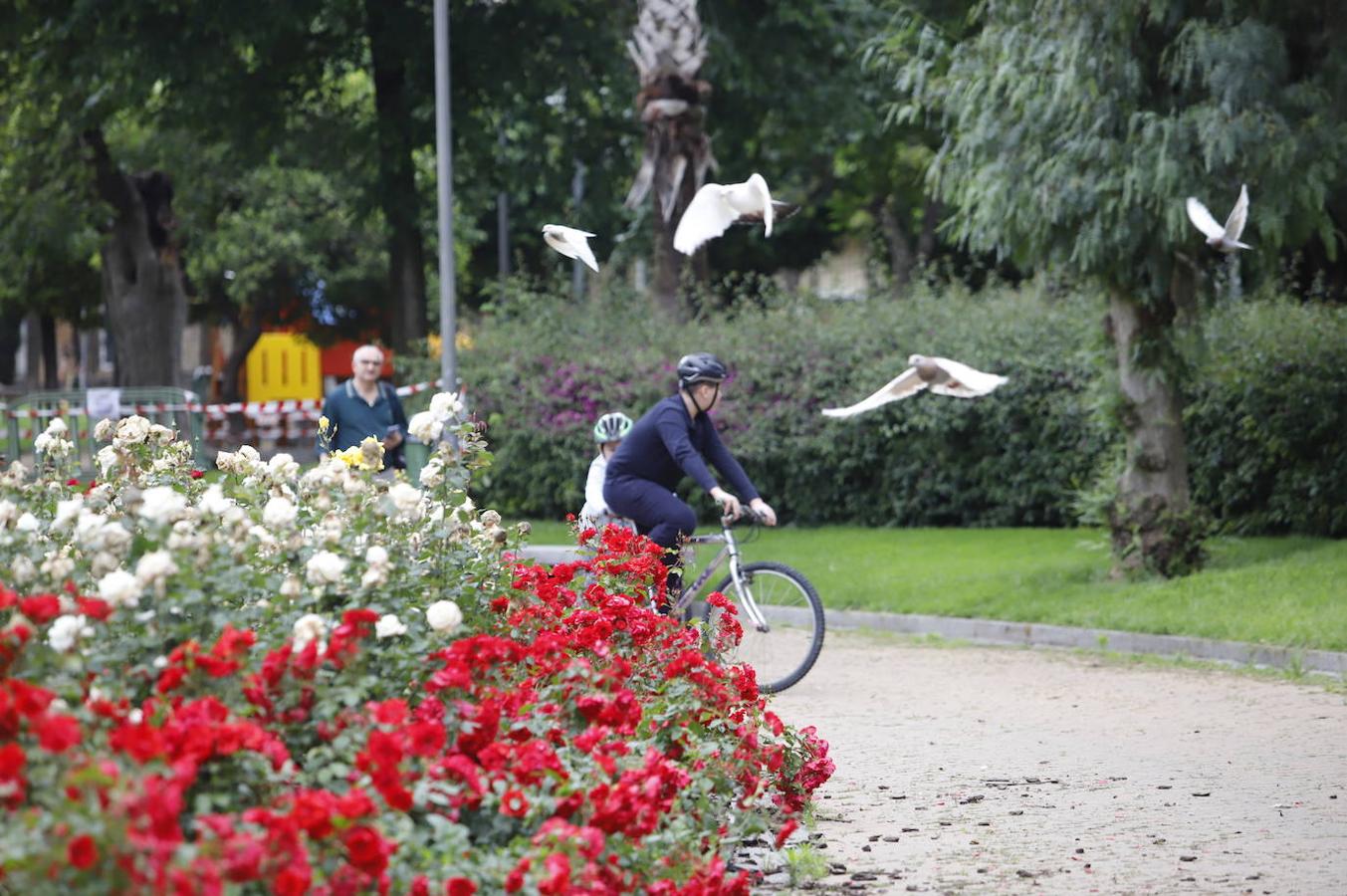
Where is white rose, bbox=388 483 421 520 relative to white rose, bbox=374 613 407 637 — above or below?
above

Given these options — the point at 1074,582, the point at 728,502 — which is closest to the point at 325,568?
the point at 728,502

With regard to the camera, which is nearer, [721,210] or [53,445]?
[53,445]

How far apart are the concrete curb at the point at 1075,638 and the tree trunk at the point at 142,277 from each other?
16.6 m

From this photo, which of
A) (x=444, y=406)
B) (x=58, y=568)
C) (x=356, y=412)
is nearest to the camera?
(x=58, y=568)

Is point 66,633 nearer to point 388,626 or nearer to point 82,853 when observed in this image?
point 388,626

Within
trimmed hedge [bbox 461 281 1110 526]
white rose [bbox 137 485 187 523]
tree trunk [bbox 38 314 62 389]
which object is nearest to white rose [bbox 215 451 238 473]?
white rose [bbox 137 485 187 523]

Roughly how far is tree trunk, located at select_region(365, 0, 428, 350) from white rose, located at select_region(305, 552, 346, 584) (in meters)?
20.7

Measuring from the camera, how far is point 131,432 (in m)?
7.74

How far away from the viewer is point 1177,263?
1495 centimetres

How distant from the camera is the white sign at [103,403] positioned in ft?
85.7

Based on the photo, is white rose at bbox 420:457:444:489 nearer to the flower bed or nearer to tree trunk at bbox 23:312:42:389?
the flower bed

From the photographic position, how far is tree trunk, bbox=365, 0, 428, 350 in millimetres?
26016

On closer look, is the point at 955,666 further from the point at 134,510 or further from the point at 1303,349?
the point at 134,510

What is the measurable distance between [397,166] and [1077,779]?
64.1 feet
